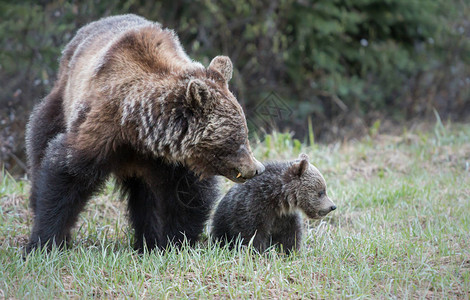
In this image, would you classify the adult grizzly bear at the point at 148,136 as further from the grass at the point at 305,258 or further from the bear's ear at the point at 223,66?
the grass at the point at 305,258

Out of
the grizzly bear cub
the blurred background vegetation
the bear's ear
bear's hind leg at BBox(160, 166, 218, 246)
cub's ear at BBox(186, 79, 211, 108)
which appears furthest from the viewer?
the blurred background vegetation

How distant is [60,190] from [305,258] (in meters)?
2.09

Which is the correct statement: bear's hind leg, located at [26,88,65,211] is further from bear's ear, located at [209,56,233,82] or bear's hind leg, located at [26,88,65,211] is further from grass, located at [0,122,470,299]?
bear's ear, located at [209,56,233,82]

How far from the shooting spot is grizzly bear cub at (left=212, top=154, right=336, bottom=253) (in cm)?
523

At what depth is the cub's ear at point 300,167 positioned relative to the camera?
211 inches

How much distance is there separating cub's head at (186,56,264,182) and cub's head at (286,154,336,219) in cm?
92

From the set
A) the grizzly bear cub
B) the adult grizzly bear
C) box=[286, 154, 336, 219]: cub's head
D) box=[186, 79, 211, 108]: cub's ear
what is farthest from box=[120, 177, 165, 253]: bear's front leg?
box=[186, 79, 211, 108]: cub's ear

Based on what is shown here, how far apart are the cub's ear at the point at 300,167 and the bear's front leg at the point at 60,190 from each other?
178 centimetres

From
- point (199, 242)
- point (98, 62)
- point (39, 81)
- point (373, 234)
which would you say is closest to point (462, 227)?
point (373, 234)

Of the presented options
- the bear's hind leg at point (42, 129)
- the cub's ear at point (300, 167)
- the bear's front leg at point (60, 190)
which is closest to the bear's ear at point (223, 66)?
the cub's ear at point (300, 167)

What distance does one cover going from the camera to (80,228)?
5.79 meters

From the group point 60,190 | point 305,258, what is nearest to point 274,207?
point 305,258

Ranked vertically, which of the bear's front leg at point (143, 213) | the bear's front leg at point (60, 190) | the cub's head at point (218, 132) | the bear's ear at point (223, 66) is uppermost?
the bear's ear at point (223, 66)

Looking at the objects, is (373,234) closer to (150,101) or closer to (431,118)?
(150,101)
